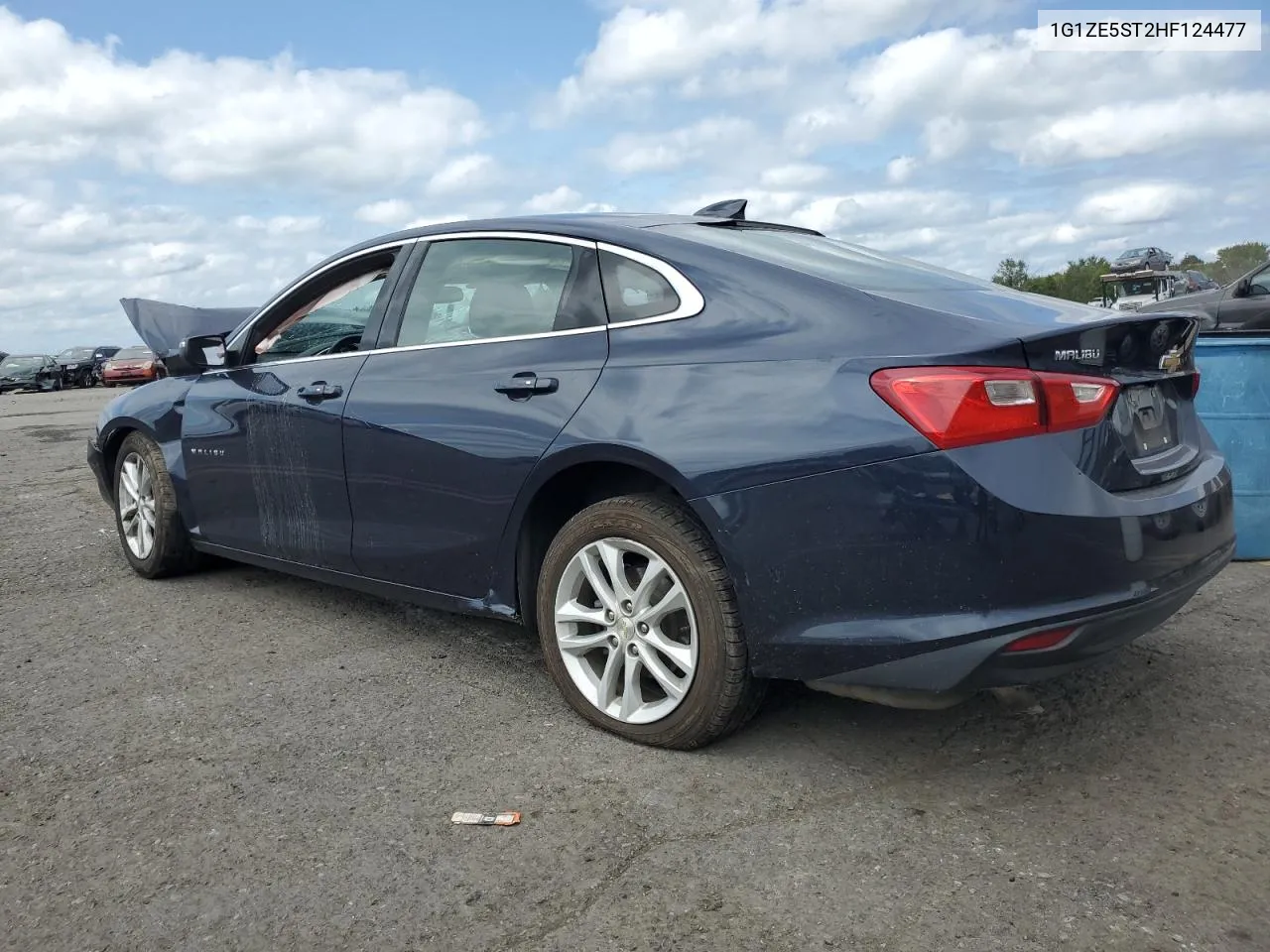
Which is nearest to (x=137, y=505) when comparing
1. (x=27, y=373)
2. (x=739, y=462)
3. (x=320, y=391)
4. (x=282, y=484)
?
(x=282, y=484)

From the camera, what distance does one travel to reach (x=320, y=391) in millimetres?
4184

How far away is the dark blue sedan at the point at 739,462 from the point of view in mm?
2666

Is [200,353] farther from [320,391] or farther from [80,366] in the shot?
[80,366]

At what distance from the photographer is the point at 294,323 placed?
4.64m

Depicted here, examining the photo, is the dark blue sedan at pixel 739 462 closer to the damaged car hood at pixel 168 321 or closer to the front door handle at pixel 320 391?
the front door handle at pixel 320 391

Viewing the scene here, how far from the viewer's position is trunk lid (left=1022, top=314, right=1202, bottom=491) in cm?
273

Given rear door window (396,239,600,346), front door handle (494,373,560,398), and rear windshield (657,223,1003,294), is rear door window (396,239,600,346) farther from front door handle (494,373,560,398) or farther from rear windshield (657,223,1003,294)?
rear windshield (657,223,1003,294)

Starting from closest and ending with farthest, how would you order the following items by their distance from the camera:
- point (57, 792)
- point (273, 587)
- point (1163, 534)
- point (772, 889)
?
point (772, 889)
point (1163, 534)
point (57, 792)
point (273, 587)

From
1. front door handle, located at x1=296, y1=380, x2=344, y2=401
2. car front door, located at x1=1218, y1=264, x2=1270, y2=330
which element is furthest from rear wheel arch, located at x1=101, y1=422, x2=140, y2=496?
car front door, located at x1=1218, y1=264, x2=1270, y2=330

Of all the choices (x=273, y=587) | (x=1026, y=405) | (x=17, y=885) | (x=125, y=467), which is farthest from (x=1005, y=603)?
(x=125, y=467)

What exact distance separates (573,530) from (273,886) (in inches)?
50.7

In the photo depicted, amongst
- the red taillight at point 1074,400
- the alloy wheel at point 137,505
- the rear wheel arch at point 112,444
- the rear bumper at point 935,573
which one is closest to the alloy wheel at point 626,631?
the rear bumper at point 935,573

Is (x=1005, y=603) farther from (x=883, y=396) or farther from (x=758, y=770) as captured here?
(x=758, y=770)

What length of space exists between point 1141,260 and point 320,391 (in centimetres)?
4129
